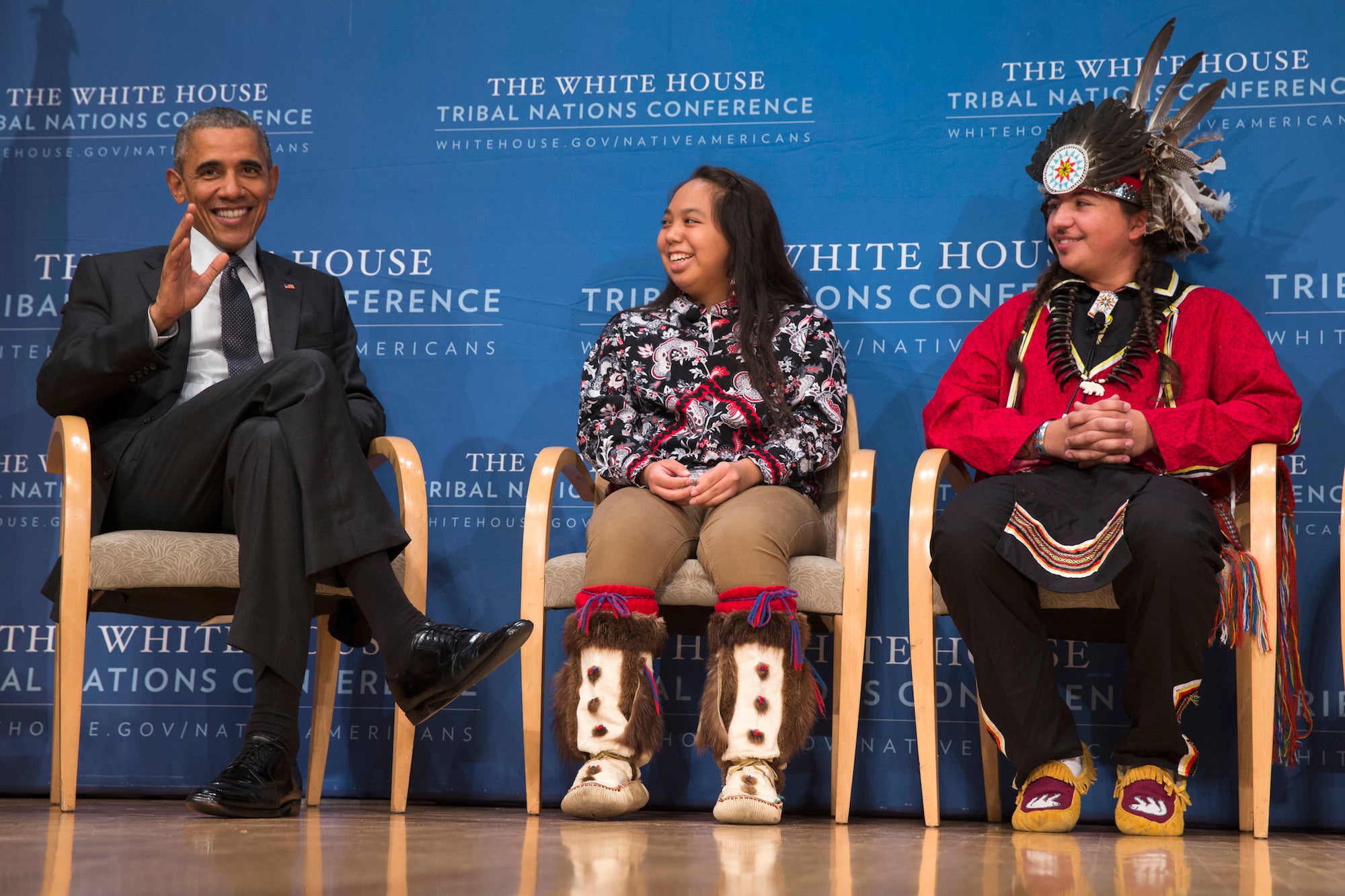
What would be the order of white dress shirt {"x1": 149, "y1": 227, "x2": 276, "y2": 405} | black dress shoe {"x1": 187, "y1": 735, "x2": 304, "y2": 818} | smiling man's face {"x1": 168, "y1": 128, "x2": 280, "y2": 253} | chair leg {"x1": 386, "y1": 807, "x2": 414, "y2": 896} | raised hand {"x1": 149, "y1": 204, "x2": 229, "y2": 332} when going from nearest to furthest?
chair leg {"x1": 386, "y1": 807, "x2": 414, "y2": 896} < black dress shoe {"x1": 187, "y1": 735, "x2": 304, "y2": 818} < raised hand {"x1": 149, "y1": 204, "x2": 229, "y2": 332} < white dress shirt {"x1": 149, "y1": 227, "x2": 276, "y2": 405} < smiling man's face {"x1": 168, "y1": 128, "x2": 280, "y2": 253}

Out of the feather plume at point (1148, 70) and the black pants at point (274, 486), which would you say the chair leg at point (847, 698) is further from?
the feather plume at point (1148, 70)

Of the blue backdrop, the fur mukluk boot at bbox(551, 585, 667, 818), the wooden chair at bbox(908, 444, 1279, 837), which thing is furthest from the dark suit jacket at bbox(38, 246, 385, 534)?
the wooden chair at bbox(908, 444, 1279, 837)

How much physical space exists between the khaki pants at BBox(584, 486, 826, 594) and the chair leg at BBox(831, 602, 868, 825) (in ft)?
0.54

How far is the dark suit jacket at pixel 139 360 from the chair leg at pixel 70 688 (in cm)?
12

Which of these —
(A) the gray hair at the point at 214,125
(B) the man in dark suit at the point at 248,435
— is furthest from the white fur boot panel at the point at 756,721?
(A) the gray hair at the point at 214,125

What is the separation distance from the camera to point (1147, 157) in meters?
2.71

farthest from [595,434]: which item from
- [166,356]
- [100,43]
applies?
[100,43]

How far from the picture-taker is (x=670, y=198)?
2984 mm

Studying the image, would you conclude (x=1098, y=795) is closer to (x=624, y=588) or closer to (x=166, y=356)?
(x=624, y=588)

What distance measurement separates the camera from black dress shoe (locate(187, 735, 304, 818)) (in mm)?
2066

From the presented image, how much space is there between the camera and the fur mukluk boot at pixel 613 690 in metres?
2.31

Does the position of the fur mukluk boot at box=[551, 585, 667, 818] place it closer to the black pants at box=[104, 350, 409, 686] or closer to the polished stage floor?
the polished stage floor

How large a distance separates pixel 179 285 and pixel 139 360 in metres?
0.15

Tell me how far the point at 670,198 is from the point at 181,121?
1.29 metres
